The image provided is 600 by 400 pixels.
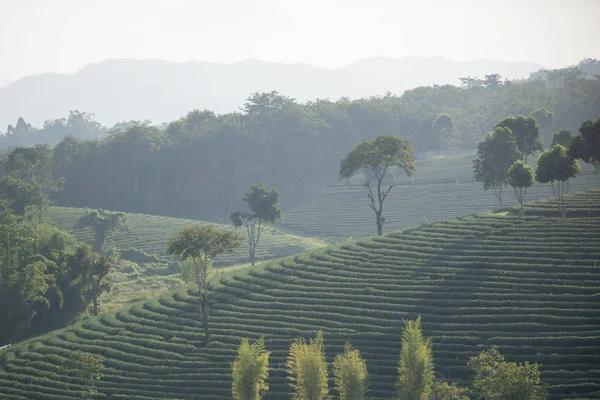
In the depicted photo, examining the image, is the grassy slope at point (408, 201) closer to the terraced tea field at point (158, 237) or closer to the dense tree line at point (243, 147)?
the terraced tea field at point (158, 237)

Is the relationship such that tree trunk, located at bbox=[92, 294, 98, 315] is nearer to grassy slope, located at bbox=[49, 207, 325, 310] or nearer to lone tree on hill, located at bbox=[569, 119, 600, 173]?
grassy slope, located at bbox=[49, 207, 325, 310]

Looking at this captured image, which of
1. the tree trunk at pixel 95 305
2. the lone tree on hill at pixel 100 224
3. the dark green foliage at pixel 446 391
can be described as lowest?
the dark green foliage at pixel 446 391

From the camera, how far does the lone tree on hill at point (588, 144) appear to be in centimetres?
5291

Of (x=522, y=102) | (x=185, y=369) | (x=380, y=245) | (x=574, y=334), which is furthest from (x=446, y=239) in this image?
(x=522, y=102)

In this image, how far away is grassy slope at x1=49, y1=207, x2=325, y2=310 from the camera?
232 ft

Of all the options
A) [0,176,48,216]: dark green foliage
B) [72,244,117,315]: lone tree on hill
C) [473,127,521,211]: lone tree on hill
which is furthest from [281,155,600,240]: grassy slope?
[72,244,117,315]: lone tree on hill

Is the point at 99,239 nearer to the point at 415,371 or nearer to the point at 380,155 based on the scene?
the point at 380,155

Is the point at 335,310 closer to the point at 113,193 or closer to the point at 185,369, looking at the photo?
the point at 185,369

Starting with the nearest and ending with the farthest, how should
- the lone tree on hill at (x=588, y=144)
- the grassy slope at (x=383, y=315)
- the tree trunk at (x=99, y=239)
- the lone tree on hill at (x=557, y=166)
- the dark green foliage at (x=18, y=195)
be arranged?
the grassy slope at (x=383, y=315) < the lone tree on hill at (x=588, y=144) < the lone tree on hill at (x=557, y=166) < the tree trunk at (x=99, y=239) < the dark green foliage at (x=18, y=195)

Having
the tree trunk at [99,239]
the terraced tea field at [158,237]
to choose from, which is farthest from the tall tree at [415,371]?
the tree trunk at [99,239]

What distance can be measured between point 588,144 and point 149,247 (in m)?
50.6

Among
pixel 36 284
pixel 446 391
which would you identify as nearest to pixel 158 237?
pixel 36 284

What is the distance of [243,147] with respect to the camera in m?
124

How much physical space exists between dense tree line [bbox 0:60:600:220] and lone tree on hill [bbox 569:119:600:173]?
59383mm
